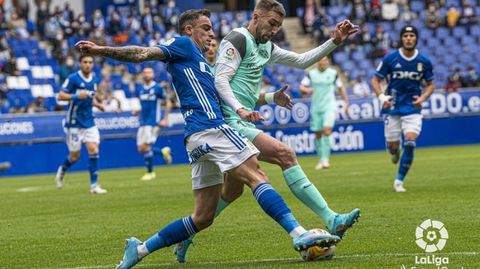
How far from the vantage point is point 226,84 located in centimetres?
988

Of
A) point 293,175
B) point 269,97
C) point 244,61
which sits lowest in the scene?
point 293,175

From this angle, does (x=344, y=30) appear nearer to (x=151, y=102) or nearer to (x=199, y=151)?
(x=199, y=151)

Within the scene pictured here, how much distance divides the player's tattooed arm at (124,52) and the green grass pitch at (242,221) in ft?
6.33

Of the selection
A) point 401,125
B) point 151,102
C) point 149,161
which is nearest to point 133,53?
point 401,125

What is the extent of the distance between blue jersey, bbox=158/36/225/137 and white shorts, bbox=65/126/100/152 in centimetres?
1165

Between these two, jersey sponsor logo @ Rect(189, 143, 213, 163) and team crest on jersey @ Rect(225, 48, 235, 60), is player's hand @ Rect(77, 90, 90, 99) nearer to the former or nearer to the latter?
team crest on jersey @ Rect(225, 48, 235, 60)

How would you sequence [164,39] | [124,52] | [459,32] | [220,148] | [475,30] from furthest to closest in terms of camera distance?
1. [475,30]
2. [459,32]
3. [164,39]
4. [220,148]
5. [124,52]

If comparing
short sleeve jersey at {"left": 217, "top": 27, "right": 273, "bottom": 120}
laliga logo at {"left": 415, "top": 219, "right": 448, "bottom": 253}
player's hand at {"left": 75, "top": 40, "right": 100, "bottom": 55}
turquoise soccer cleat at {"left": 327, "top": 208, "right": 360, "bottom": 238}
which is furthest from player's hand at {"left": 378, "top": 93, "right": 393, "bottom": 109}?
player's hand at {"left": 75, "top": 40, "right": 100, "bottom": 55}

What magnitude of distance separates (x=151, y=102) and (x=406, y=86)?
367 inches

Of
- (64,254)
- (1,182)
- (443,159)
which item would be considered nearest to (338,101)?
(443,159)

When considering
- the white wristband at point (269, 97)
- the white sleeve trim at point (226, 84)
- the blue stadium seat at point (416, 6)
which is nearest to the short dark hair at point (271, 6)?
the white sleeve trim at point (226, 84)

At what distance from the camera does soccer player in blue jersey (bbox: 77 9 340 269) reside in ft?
29.9

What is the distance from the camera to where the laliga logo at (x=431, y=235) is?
32.9 ft

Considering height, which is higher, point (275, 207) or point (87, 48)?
point (87, 48)
